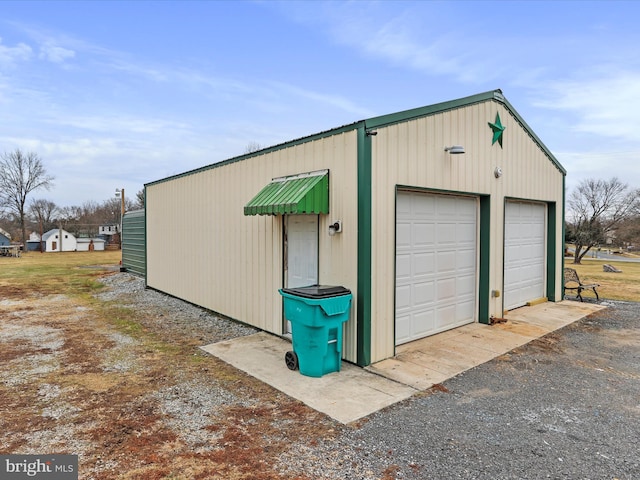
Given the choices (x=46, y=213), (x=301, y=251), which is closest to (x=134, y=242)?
(x=301, y=251)

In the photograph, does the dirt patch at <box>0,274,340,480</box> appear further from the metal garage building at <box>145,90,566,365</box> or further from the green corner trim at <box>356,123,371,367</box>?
the metal garage building at <box>145,90,566,365</box>

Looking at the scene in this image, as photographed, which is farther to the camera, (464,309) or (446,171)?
(464,309)

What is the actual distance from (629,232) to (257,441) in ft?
121

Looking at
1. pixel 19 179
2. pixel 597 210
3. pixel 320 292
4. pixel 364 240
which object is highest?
pixel 19 179

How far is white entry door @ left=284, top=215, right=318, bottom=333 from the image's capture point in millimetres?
5527

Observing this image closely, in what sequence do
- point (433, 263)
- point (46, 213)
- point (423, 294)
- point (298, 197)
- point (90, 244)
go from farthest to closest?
1. point (46, 213)
2. point (90, 244)
3. point (433, 263)
4. point (423, 294)
5. point (298, 197)

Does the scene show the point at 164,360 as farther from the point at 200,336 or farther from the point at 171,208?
the point at 171,208

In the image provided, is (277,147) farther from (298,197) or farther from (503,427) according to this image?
(503,427)

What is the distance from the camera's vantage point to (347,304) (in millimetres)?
4484

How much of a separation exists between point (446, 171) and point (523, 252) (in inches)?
142

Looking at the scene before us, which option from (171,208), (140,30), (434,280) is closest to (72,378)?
(434,280)

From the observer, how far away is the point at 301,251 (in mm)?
5785

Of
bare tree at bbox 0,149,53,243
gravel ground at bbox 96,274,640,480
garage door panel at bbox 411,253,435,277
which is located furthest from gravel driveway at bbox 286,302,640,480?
bare tree at bbox 0,149,53,243

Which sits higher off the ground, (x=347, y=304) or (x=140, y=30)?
(x=140, y=30)
